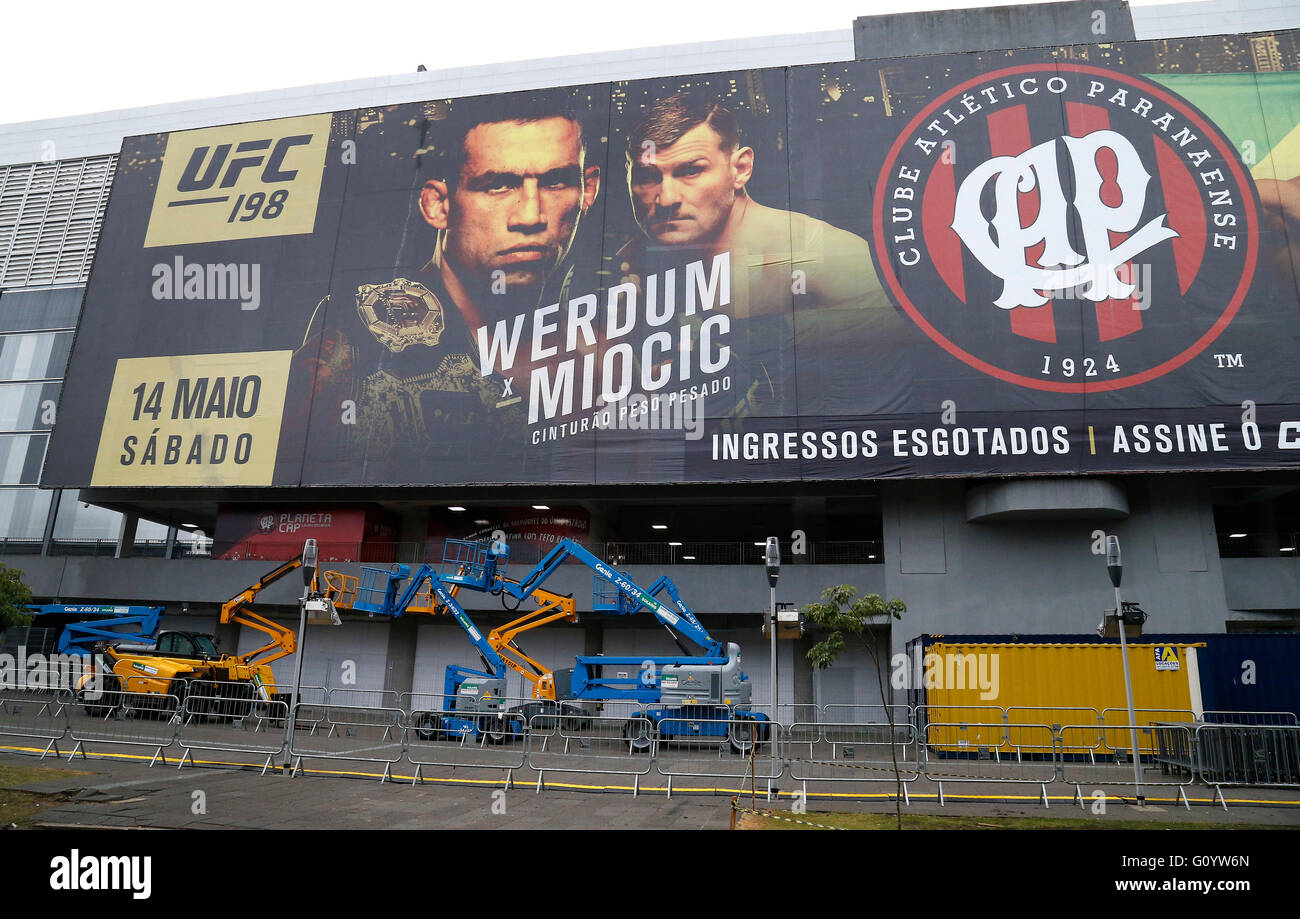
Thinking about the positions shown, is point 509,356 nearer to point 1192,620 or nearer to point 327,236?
point 327,236

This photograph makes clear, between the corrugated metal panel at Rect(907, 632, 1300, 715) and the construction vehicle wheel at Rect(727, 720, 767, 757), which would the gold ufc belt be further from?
the corrugated metal panel at Rect(907, 632, 1300, 715)

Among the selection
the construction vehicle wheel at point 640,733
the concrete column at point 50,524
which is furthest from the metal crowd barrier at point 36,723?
the concrete column at point 50,524

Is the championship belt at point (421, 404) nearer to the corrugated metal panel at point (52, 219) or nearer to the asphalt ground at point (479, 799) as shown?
the asphalt ground at point (479, 799)

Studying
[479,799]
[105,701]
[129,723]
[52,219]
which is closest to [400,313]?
[105,701]

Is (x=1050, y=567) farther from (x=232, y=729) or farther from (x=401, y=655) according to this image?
(x=232, y=729)

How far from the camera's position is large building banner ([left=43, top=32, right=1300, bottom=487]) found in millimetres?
26656

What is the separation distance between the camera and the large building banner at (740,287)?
87.5 ft

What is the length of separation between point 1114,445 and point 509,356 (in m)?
20.6

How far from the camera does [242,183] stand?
114 ft

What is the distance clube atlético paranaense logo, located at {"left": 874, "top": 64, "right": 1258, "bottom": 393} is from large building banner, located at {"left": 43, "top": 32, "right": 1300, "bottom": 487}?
10 centimetres

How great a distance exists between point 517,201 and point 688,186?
22.0 ft

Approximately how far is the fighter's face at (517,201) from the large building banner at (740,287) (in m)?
0.12

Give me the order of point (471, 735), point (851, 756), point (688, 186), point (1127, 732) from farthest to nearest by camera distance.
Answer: point (688, 186) → point (471, 735) → point (851, 756) → point (1127, 732)
